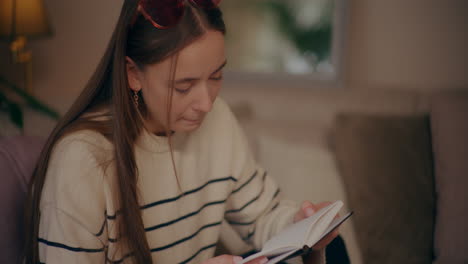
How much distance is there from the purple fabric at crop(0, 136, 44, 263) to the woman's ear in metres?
0.30

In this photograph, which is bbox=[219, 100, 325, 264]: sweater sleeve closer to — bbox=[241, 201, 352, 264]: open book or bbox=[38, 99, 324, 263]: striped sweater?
bbox=[38, 99, 324, 263]: striped sweater

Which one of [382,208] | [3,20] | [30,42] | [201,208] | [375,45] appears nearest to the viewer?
[201,208]

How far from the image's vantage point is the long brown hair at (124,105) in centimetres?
82

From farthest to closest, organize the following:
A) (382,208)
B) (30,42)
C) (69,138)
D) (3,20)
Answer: (30,42) → (3,20) → (382,208) → (69,138)

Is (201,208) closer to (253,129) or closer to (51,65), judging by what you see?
(253,129)

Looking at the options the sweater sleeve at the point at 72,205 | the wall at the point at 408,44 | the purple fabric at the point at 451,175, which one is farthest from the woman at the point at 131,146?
the wall at the point at 408,44

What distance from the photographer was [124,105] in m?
0.85

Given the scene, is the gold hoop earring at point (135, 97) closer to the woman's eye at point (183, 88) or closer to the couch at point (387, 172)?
the woman's eye at point (183, 88)

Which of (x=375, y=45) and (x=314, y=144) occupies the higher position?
(x=375, y=45)

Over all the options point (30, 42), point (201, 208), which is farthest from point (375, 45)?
point (30, 42)

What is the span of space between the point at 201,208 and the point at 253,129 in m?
0.72

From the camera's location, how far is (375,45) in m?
1.94

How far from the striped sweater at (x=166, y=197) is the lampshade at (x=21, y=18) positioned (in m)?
1.00

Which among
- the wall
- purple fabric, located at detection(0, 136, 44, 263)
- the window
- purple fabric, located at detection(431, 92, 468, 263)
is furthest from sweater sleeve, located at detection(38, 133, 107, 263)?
the wall
